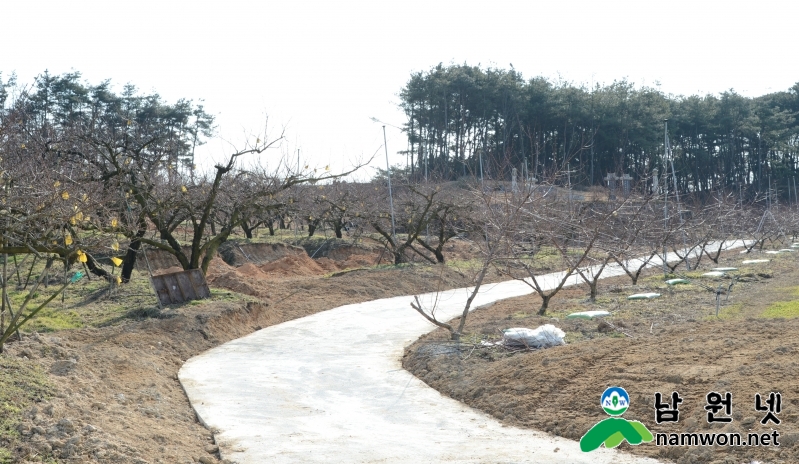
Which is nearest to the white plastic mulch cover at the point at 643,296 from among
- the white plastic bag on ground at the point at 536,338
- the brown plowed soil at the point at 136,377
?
the white plastic bag on ground at the point at 536,338

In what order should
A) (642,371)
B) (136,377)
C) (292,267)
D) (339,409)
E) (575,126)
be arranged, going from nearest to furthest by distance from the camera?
(642,371), (339,409), (136,377), (292,267), (575,126)

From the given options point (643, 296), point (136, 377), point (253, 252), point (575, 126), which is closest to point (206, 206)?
point (136, 377)

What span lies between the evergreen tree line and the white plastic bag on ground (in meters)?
36.7

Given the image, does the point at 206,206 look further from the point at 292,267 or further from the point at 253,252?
the point at 253,252

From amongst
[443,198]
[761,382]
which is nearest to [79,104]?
[443,198]

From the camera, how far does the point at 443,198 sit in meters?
27.8

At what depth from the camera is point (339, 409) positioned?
8.41 meters

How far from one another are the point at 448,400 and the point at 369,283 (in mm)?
11537

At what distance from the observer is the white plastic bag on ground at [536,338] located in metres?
10.0

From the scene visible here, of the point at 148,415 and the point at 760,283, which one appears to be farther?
the point at 760,283

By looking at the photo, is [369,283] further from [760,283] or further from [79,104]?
[79,104]

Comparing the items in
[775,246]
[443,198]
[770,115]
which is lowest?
[775,246]

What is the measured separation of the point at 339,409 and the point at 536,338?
2.97 meters

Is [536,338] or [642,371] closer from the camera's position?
[642,371]
